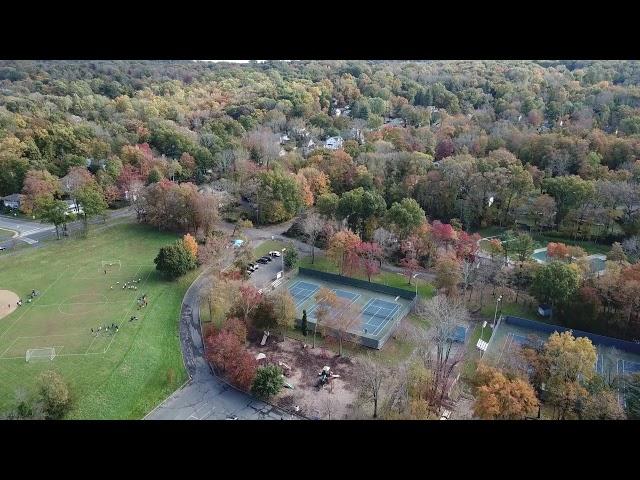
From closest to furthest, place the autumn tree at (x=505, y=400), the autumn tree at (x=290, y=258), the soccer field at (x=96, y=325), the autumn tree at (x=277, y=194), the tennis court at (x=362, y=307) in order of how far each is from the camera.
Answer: the autumn tree at (x=505, y=400) < the soccer field at (x=96, y=325) < the tennis court at (x=362, y=307) < the autumn tree at (x=290, y=258) < the autumn tree at (x=277, y=194)

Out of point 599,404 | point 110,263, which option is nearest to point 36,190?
point 110,263

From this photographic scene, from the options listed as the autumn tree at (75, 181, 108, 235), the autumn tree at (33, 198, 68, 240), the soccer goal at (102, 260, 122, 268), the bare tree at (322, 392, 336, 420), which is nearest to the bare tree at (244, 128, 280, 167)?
the autumn tree at (75, 181, 108, 235)

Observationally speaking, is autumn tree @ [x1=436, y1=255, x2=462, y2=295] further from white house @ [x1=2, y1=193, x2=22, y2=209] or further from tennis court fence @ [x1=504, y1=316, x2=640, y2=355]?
white house @ [x1=2, y1=193, x2=22, y2=209]

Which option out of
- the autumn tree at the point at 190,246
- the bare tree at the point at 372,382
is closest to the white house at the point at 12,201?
the autumn tree at the point at 190,246

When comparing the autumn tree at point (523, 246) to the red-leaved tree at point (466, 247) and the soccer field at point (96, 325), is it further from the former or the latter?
the soccer field at point (96, 325)

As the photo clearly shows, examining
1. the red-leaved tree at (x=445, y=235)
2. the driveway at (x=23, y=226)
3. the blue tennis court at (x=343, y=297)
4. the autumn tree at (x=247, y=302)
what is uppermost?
the red-leaved tree at (x=445, y=235)

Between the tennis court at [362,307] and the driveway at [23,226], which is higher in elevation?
the tennis court at [362,307]

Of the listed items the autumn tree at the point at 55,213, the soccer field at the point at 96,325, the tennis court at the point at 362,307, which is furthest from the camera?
the autumn tree at the point at 55,213
